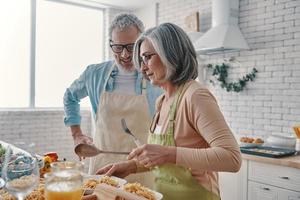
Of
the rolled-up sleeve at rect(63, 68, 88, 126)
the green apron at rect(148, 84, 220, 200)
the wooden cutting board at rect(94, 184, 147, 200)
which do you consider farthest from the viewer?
the rolled-up sleeve at rect(63, 68, 88, 126)

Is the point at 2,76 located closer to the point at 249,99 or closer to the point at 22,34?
the point at 22,34

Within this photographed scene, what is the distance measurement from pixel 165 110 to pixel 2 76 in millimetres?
3719

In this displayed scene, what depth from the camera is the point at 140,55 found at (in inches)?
60.4

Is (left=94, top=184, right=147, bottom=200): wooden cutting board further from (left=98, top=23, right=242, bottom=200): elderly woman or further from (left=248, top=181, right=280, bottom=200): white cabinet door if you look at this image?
(left=248, top=181, right=280, bottom=200): white cabinet door

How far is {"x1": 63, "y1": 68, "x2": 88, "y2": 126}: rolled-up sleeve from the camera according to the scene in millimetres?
2269

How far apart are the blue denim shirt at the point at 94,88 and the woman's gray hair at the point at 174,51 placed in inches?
27.0

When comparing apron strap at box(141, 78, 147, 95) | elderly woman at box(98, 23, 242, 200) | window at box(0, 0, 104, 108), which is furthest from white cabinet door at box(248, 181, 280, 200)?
window at box(0, 0, 104, 108)

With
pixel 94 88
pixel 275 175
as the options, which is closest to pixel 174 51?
pixel 94 88

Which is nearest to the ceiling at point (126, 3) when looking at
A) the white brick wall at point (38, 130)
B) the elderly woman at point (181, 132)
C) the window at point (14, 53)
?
the window at point (14, 53)

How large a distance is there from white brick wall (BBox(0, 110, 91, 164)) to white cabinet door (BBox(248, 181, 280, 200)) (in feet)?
9.40

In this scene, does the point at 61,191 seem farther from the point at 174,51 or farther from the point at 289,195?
the point at 289,195

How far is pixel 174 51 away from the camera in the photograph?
1.37 m

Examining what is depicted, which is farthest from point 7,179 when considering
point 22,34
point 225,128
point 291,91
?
point 22,34

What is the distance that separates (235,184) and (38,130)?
292 cm
